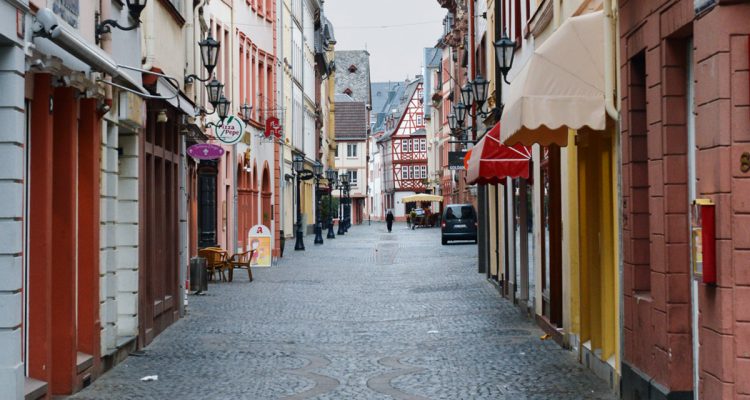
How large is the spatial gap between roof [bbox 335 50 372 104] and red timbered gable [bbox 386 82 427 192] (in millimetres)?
10047

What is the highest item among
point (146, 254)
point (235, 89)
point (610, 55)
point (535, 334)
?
point (235, 89)

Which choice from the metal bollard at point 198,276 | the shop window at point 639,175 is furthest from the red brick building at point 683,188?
the metal bollard at point 198,276

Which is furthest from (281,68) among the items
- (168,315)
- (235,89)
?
(168,315)

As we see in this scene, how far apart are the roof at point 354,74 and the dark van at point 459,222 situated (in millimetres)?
87088

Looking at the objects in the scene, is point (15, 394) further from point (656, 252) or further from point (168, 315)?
point (168, 315)

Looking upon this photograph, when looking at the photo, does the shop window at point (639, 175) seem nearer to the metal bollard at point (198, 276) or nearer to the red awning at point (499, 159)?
the red awning at point (499, 159)

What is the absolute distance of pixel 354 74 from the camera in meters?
144

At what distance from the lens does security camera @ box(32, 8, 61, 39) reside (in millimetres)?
9961

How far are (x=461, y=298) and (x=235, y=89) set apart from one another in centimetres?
1598

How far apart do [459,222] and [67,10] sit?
43991 mm

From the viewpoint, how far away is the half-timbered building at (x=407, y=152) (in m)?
132

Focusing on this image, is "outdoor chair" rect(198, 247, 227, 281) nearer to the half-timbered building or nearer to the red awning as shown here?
the red awning

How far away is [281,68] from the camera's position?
50688mm

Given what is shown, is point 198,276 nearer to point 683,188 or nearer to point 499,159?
point 499,159
